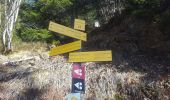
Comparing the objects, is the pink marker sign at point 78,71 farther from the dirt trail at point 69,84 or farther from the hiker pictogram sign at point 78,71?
the dirt trail at point 69,84

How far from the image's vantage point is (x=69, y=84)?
820 cm

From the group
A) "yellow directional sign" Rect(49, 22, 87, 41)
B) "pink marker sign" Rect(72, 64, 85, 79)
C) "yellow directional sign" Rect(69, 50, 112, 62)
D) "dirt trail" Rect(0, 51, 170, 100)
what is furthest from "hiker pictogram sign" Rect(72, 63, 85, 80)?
"dirt trail" Rect(0, 51, 170, 100)

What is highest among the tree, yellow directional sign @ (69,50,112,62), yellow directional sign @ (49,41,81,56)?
the tree

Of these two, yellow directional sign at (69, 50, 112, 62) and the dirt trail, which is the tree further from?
yellow directional sign at (69, 50, 112, 62)

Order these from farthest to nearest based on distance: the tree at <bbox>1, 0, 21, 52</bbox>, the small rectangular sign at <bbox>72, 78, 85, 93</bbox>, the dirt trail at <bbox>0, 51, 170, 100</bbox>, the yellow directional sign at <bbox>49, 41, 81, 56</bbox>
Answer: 1. the tree at <bbox>1, 0, 21, 52</bbox>
2. the dirt trail at <bbox>0, 51, 170, 100</bbox>
3. the small rectangular sign at <bbox>72, 78, 85, 93</bbox>
4. the yellow directional sign at <bbox>49, 41, 81, 56</bbox>

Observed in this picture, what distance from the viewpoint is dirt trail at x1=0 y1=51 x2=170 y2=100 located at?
24.2 feet

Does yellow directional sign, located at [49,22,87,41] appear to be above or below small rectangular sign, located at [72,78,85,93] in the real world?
above

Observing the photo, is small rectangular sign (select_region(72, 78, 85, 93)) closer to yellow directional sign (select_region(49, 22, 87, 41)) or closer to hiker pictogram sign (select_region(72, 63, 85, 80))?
hiker pictogram sign (select_region(72, 63, 85, 80))

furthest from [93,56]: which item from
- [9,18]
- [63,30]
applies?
[9,18]

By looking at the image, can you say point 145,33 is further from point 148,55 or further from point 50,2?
point 50,2

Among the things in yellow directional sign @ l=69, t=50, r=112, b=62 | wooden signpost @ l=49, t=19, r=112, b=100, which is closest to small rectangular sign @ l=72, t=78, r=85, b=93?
wooden signpost @ l=49, t=19, r=112, b=100

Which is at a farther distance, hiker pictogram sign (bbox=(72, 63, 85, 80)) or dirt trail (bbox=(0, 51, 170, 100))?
dirt trail (bbox=(0, 51, 170, 100))

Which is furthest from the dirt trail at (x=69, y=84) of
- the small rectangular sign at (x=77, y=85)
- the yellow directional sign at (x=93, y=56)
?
the yellow directional sign at (x=93, y=56)

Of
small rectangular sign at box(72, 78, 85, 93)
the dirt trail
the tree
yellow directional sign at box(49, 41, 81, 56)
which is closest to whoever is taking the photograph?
yellow directional sign at box(49, 41, 81, 56)
